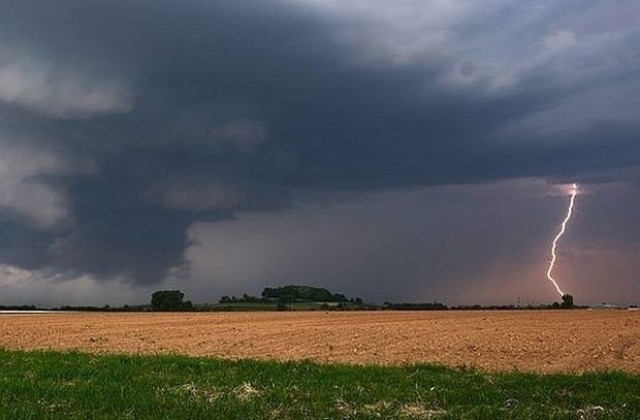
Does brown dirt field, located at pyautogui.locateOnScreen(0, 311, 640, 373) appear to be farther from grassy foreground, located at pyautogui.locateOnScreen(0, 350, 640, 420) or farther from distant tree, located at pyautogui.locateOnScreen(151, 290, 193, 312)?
distant tree, located at pyautogui.locateOnScreen(151, 290, 193, 312)

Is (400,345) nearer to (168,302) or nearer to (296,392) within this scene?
(296,392)

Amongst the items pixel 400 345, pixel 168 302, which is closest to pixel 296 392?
pixel 400 345

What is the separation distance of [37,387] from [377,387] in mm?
6829

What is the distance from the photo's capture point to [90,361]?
74.0ft

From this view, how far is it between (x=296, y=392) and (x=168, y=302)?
11139 centimetres

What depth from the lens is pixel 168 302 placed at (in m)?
124

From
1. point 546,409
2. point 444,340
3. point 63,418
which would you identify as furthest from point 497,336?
point 63,418

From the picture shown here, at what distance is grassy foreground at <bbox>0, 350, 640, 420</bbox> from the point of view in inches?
526

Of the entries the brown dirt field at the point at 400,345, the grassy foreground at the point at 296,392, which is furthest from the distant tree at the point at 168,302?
the grassy foreground at the point at 296,392

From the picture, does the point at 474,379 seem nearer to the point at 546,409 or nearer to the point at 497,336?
the point at 546,409

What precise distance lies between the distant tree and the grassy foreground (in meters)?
103

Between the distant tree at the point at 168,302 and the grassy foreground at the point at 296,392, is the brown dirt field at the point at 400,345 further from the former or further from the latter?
the distant tree at the point at 168,302

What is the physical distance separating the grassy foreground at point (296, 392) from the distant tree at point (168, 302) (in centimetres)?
10261

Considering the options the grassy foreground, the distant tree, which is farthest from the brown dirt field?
the distant tree
